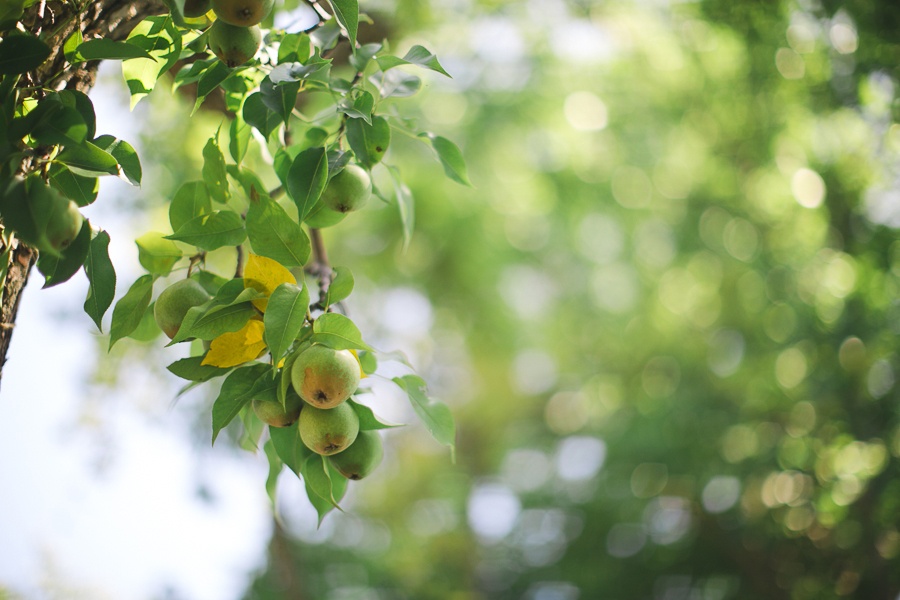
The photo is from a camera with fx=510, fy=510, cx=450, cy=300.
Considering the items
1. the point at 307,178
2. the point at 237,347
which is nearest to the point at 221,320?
the point at 237,347

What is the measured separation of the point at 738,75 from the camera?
86.8 inches

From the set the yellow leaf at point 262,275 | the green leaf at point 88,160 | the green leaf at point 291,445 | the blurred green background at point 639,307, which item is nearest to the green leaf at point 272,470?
the green leaf at point 291,445

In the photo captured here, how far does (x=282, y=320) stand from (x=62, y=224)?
142mm

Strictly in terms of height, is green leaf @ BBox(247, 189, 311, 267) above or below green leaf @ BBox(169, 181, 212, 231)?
above

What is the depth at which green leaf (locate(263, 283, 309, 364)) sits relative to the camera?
35 centimetres

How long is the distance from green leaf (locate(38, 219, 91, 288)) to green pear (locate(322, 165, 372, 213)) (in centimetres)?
17

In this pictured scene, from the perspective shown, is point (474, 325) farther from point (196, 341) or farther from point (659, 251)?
point (196, 341)

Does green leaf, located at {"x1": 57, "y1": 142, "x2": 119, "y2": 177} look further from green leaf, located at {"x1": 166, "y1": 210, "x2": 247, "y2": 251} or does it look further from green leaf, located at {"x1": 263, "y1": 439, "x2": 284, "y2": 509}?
green leaf, located at {"x1": 263, "y1": 439, "x2": 284, "y2": 509}

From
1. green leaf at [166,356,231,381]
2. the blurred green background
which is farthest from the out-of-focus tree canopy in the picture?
green leaf at [166,356,231,381]

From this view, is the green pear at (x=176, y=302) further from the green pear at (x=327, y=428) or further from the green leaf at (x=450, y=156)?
the green leaf at (x=450, y=156)

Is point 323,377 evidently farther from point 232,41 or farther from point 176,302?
point 232,41

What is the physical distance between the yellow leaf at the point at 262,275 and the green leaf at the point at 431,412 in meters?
0.13

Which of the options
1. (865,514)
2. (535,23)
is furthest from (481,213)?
(865,514)

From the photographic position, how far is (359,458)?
0.41m
